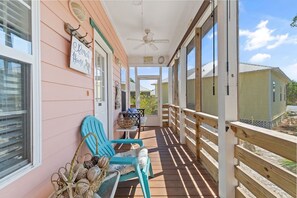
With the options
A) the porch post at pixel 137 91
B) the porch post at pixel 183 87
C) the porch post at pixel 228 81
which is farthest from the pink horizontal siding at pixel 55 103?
the porch post at pixel 137 91

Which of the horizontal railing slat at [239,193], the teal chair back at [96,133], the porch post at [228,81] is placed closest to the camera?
the horizontal railing slat at [239,193]

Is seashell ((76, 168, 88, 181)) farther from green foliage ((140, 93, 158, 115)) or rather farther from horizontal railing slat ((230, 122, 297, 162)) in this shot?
green foliage ((140, 93, 158, 115))

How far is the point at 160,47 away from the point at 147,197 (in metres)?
5.62

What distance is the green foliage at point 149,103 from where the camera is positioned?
841 cm

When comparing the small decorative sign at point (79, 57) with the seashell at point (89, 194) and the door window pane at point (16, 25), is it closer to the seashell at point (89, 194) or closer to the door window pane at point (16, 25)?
the door window pane at point (16, 25)

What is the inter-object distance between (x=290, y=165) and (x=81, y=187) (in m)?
1.31

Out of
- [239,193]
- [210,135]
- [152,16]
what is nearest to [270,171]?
[239,193]

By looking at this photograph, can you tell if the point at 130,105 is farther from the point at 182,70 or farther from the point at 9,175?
the point at 9,175

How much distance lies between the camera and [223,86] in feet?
7.03

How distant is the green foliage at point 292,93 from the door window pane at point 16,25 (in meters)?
1.76

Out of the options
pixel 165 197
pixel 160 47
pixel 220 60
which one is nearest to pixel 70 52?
pixel 220 60

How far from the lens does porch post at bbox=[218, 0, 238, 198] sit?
2053mm

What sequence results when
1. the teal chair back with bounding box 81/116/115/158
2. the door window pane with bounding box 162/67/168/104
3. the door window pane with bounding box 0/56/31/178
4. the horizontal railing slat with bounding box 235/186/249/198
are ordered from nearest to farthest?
the door window pane with bounding box 0/56/31/178, the horizontal railing slat with bounding box 235/186/249/198, the teal chair back with bounding box 81/116/115/158, the door window pane with bounding box 162/67/168/104

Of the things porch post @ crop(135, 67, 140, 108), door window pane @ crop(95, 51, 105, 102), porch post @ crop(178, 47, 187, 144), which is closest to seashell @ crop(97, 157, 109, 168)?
door window pane @ crop(95, 51, 105, 102)
